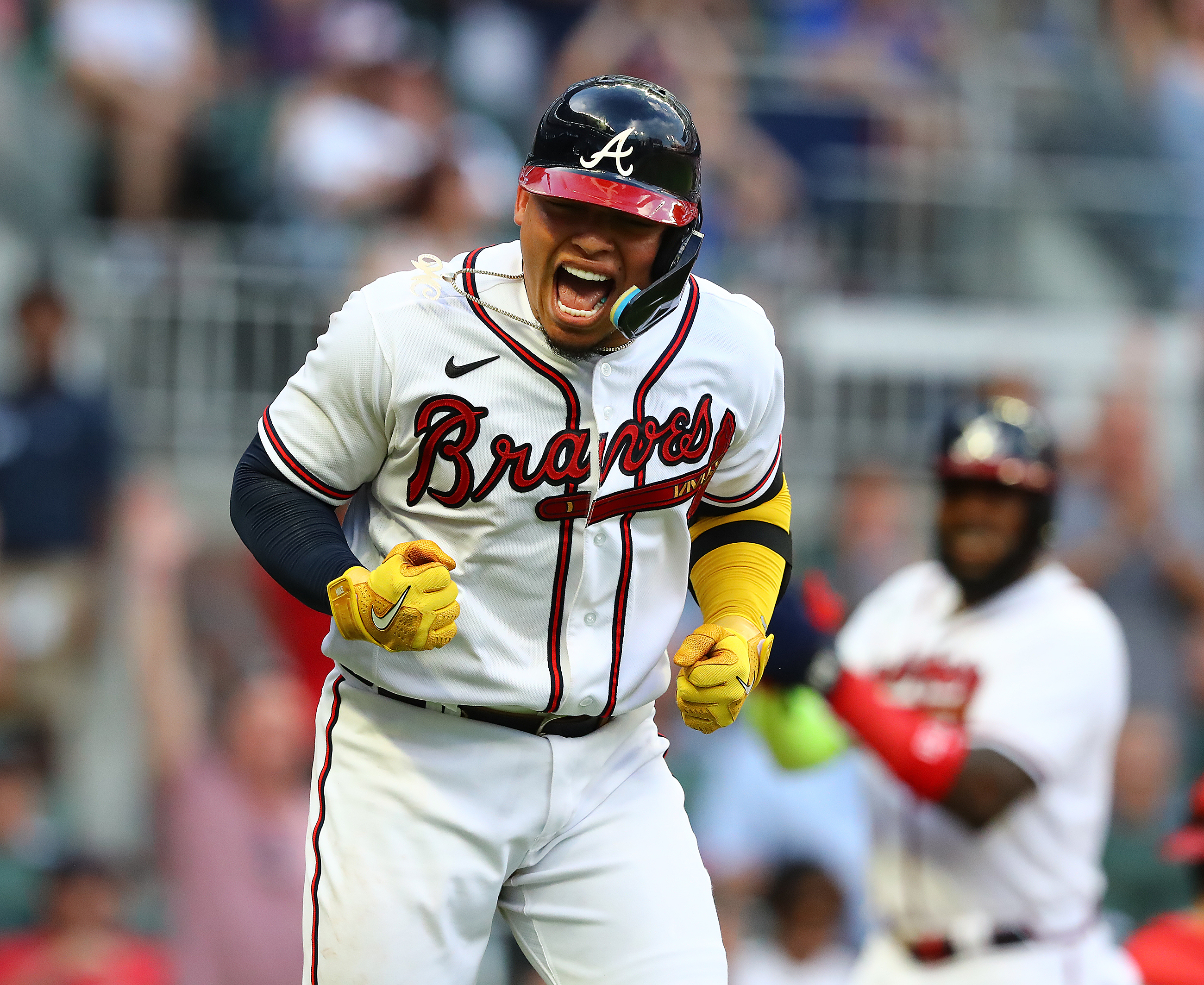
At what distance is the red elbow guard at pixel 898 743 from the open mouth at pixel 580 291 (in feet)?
5.98

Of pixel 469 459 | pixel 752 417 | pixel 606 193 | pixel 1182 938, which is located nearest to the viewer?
pixel 606 193

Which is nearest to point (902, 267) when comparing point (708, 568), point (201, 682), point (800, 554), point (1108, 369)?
point (1108, 369)

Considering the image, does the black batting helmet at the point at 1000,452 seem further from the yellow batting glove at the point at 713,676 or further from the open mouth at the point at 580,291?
the open mouth at the point at 580,291

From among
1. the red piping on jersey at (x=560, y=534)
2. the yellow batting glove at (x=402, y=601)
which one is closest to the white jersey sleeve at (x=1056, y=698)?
the red piping on jersey at (x=560, y=534)

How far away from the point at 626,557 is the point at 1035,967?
210cm

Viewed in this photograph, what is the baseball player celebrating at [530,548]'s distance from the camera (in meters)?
2.84

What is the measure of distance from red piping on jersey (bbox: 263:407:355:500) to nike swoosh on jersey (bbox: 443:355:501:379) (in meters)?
0.28

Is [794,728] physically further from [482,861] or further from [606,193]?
[606,193]

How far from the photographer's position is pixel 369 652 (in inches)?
116

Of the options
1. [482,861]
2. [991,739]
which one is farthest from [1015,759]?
[482,861]

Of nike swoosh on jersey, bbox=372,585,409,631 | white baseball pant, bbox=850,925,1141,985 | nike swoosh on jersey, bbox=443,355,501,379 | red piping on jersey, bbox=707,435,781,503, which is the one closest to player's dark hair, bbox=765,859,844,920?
white baseball pant, bbox=850,925,1141,985

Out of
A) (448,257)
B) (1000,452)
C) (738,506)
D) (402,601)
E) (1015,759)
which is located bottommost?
(1015,759)

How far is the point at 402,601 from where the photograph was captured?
8.52 ft

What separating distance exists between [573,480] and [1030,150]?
24.0 feet
